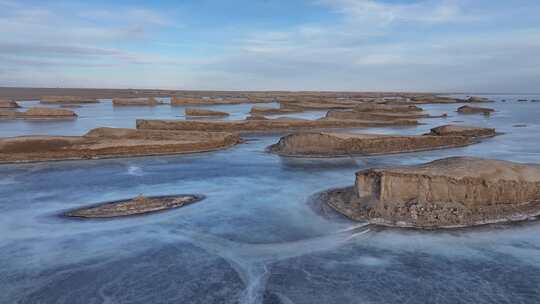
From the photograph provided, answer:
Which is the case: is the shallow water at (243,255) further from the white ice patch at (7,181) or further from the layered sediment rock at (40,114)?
the layered sediment rock at (40,114)

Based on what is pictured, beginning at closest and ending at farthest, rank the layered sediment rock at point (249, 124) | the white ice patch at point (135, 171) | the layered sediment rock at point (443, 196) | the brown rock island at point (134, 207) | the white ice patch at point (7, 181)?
1. the layered sediment rock at point (443, 196)
2. the brown rock island at point (134, 207)
3. the white ice patch at point (7, 181)
4. the white ice patch at point (135, 171)
5. the layered sediment rock at point (249, 124)

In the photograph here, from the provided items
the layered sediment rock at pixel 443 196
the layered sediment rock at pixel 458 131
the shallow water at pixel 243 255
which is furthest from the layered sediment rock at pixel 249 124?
the layered sediment rock at pixel 443 196

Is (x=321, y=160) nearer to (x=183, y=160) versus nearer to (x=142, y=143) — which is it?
(x=183, y=160)

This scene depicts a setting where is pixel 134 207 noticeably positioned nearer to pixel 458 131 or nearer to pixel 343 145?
pixel 343 145

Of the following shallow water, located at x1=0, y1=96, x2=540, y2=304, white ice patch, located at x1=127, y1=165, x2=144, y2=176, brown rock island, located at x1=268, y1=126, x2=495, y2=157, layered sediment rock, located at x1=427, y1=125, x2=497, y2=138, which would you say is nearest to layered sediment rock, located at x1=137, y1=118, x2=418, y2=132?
layered sediment rock, located at x1=427, y1=125, x2=497, y2=138

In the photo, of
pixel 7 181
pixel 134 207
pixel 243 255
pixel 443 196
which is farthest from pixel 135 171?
pixel 443 196

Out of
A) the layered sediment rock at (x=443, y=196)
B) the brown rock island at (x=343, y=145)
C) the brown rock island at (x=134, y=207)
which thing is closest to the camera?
the layered sediment rock at (x=443, y=196)
